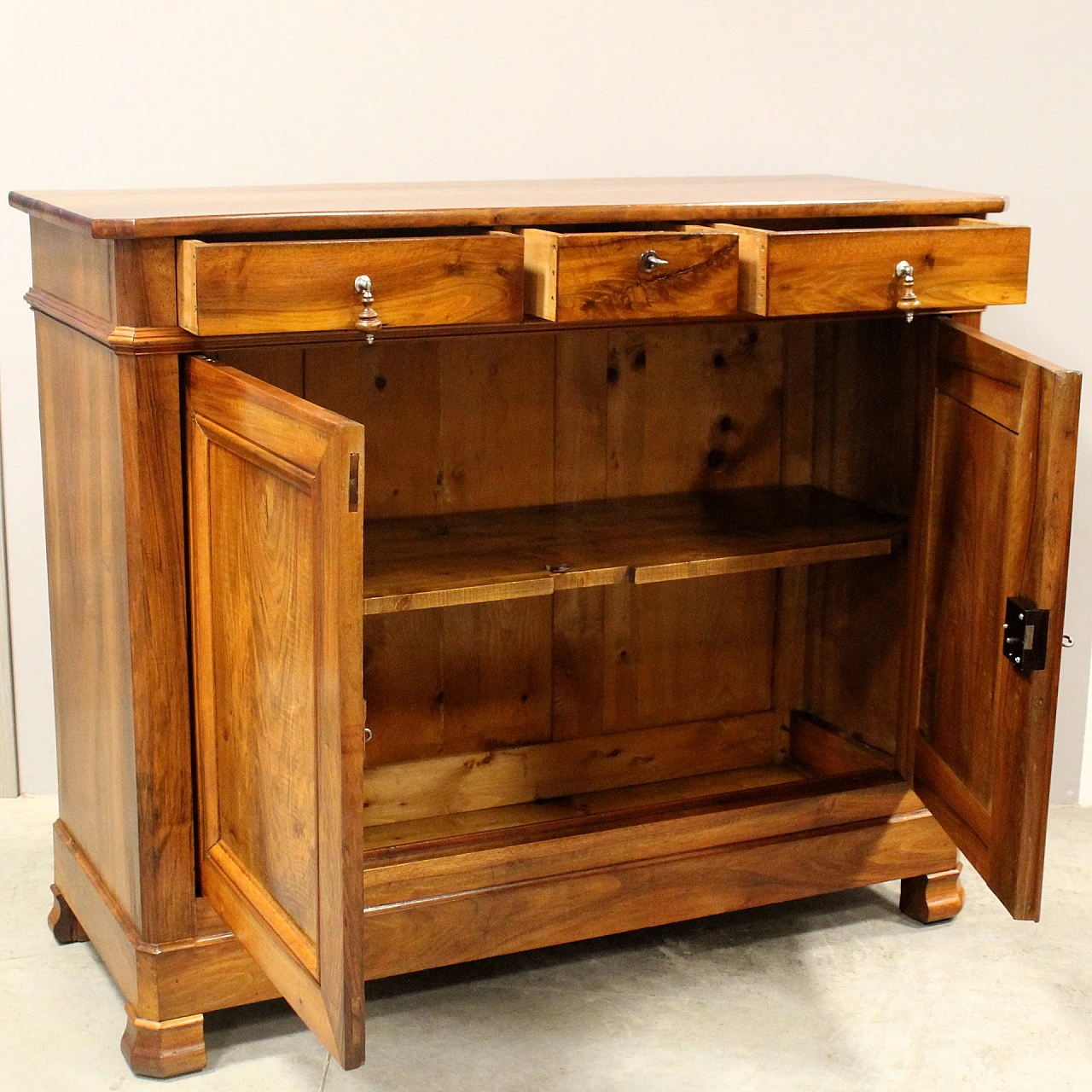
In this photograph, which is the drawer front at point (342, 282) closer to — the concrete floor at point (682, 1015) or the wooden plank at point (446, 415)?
the wooden plank at point (446, 415)

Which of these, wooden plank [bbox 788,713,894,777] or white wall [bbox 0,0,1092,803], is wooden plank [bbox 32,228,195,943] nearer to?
white wall [bbox 0,0,1092,803]

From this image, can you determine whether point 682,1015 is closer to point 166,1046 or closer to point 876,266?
point 166,1046

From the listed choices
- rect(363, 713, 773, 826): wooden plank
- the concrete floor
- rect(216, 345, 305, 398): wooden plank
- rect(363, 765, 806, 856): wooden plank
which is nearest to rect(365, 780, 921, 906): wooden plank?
rect(363, 765, 806, 856): wooden plank

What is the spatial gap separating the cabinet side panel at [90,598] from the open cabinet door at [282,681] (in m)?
0.11

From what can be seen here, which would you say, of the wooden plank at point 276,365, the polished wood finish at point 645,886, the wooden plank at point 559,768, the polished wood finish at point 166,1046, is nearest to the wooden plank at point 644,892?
the polished wood finish at point 645,886

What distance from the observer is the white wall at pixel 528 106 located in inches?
109

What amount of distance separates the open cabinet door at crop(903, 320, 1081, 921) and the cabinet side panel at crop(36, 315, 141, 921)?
119 cm

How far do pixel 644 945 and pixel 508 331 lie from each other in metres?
1.06

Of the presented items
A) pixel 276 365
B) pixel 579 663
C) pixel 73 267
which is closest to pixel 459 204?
pixel 276 365

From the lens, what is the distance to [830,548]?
2.50 meters

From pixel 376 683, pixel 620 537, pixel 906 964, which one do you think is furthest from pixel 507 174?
pixel 906 964

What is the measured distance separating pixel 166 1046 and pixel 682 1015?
29.5 inches

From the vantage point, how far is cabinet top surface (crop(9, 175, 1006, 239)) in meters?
1.98

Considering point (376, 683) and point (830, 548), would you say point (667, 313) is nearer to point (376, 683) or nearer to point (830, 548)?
point (830, 548)
